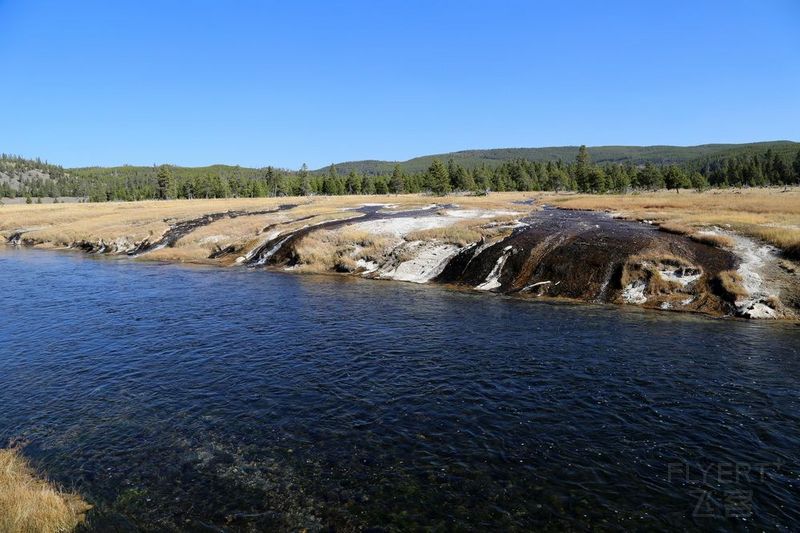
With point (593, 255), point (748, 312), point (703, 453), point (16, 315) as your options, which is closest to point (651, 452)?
point (703, 453)

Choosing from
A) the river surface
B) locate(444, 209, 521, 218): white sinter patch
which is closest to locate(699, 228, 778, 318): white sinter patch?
the river surface

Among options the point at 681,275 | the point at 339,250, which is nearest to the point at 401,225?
the point at 339,250

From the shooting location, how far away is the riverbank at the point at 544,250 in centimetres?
3058

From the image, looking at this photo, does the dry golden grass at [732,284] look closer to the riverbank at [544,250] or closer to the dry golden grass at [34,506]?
the riverbank at [544,250]

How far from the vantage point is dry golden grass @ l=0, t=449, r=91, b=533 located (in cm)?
994

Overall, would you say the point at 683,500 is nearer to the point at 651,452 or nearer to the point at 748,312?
the point at 651,452

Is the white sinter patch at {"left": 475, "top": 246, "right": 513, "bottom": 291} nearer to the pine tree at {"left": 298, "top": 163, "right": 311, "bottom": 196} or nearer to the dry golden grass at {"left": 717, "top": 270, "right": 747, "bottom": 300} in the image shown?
the dry golden grass at {"left": 717, "top": 270, "right": 747, "bottom": 300}

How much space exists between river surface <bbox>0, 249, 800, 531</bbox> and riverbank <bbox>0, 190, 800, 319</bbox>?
14.3 feet

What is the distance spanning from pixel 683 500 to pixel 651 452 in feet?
6.54

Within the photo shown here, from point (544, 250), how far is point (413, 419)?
26.3 m

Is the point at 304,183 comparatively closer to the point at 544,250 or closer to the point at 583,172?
the point at 583,172

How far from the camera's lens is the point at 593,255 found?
35.9 m

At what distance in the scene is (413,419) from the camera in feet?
51.2

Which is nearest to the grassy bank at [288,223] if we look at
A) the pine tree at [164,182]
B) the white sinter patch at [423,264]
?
the white sinter patch at [423,264]
